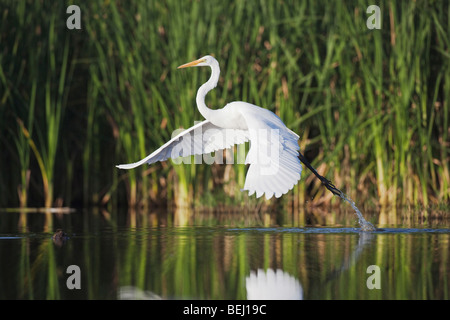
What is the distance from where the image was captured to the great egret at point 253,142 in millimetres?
5852

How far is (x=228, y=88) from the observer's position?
31.9ft

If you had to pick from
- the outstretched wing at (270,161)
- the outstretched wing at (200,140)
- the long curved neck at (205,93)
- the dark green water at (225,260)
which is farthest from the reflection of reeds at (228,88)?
the outstretched wing at (270,161)

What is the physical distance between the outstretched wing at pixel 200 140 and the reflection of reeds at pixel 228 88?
135 centimetres

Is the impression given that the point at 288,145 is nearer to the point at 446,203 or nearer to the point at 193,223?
the point at 193,223

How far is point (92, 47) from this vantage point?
34.2 ft

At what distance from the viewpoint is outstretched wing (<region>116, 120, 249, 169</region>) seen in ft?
24.7

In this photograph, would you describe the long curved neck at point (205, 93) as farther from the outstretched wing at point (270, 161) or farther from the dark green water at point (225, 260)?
the dark green water at point (225, 260)

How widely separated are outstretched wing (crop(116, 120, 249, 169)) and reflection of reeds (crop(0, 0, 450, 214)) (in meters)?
1.35

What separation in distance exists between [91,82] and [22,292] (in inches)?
243

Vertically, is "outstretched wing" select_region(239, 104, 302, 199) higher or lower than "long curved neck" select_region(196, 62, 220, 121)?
lower

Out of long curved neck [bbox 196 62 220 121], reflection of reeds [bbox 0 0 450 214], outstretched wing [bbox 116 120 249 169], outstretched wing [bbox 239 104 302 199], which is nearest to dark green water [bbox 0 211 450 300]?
outstretched wing [bbox 239 104 302 199]

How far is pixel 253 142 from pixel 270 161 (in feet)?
0.99

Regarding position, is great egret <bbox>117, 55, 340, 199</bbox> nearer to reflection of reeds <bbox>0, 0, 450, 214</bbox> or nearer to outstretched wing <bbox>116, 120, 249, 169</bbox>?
outstretched wing <bbox>116, 120, 249, 169</bbox>

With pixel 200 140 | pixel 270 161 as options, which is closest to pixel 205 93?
pixel 200 140
